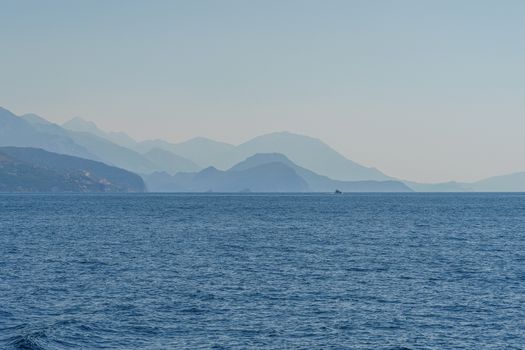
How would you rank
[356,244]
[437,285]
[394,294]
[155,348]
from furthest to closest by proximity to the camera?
[356,244], [437,285], [394,294], [155,348]

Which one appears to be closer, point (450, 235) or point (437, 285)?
point (437, 285)

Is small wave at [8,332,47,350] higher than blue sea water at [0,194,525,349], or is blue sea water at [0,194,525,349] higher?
blue sea water at [0,194,525,349]

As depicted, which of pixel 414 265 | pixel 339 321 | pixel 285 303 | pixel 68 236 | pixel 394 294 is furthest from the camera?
pixel 68 236

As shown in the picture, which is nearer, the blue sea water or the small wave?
the small wave

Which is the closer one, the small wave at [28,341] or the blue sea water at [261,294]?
the small wave at [28,341]

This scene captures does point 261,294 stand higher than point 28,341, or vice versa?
point 261,294

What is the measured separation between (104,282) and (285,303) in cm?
2222

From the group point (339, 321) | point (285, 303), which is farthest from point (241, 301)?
point (339, 321)

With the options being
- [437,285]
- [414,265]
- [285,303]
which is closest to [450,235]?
[414,265]

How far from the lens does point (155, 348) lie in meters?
48.6

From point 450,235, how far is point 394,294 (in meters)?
77.6

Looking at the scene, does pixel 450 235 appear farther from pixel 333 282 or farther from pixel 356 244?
pixel 333 282

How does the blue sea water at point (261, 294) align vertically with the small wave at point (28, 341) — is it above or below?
above

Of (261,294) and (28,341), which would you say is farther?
(261,294)
